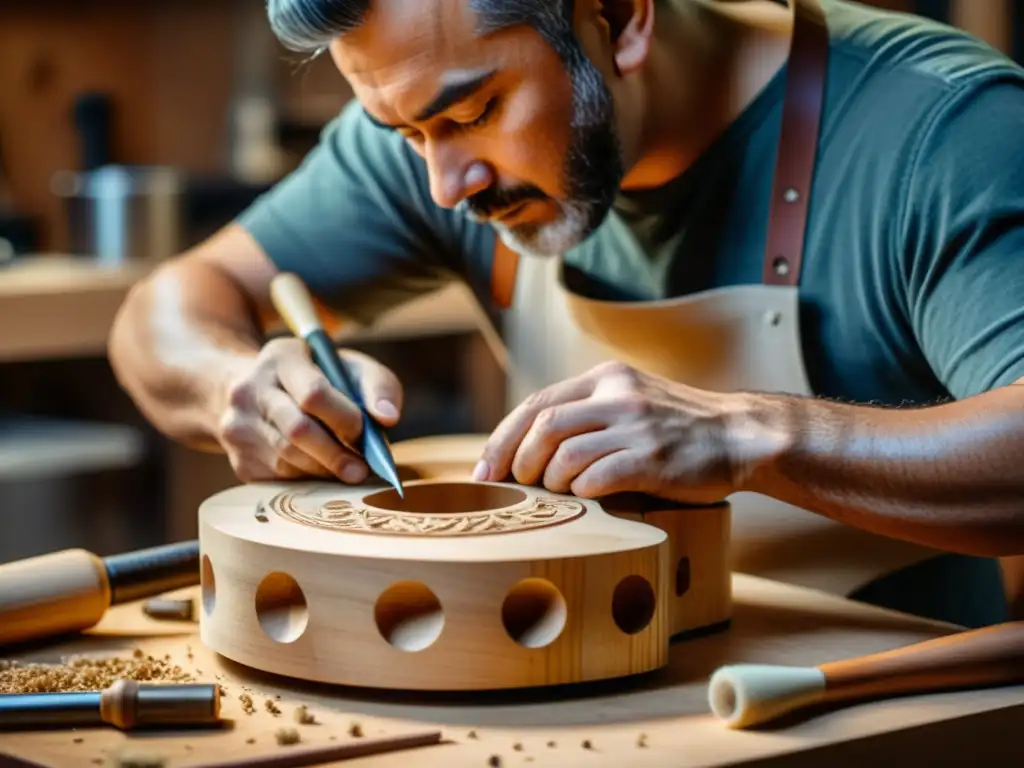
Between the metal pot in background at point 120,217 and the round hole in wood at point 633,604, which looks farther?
the metal pot in background at point 120,217

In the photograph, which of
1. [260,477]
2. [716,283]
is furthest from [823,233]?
[260,477]

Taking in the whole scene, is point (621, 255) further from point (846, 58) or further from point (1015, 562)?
point (1015, 562)

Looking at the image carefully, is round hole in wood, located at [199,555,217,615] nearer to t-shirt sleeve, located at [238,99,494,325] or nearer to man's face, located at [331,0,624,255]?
man's face, located at [331,0,624,255]

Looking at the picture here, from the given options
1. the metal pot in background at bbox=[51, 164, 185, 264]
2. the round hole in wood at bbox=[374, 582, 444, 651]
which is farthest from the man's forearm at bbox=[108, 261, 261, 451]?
the metal pot in background at bbox=[51, 164, 185, 264]

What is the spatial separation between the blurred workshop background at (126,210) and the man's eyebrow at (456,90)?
1863 mm

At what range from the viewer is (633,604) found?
4.21ft

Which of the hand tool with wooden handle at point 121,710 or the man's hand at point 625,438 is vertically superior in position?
the man's hand at point 625,438

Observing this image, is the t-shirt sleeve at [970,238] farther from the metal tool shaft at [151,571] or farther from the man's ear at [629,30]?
the metal tool shaft at [151,571]

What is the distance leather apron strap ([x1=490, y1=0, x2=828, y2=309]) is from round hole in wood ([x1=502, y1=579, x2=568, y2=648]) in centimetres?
66

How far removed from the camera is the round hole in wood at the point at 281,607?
4.09ft

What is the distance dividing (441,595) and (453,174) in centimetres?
60

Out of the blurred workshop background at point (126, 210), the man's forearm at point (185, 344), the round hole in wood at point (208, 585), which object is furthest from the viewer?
the blurred workshop background at point (126, 210)

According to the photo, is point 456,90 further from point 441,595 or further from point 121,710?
point 121,710

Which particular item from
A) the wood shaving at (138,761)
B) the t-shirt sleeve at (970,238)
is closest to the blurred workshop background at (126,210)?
the t-shirt sleeve at (970,238)
